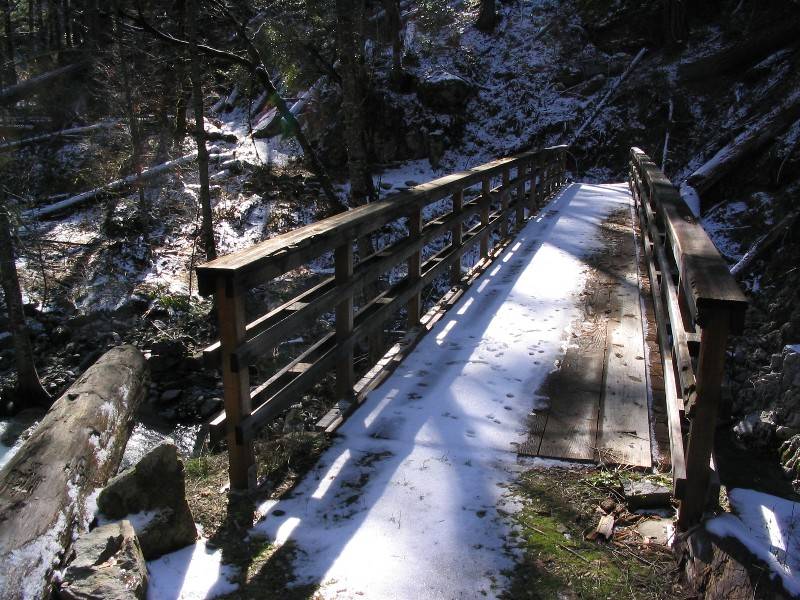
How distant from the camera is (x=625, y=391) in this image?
4406 millimetres

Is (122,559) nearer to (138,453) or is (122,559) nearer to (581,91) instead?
(138,453)

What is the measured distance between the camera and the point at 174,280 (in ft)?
53.9

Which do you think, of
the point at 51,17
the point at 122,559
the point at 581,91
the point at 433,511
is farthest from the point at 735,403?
the point at 51,17

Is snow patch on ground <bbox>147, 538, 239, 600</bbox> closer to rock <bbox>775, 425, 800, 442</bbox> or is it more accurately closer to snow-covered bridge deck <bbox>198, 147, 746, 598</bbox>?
snow-covered bridge deck <bbox>198, 147, 746, 598</bbox>

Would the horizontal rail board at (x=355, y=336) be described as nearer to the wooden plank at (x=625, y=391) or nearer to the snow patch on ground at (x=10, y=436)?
the wooden plank at (x=625, y=391)

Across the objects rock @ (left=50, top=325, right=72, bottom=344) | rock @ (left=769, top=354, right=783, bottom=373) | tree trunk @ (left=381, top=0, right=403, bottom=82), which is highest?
tree trunk @ (left=381, top=0, right=403, bottom=82)

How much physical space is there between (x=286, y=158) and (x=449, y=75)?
6.83m

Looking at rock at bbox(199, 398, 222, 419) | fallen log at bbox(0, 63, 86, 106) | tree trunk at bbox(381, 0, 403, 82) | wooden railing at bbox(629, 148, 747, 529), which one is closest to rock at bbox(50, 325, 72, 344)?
rock at bbox(199, 398, 222, 419)

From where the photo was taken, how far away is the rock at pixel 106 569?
2.35 meters

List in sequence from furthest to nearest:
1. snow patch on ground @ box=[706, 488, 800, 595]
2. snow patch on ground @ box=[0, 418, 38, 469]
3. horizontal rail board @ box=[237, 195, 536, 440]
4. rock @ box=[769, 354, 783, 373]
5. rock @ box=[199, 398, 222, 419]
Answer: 1. rock @ box=[199, 398, 222, 419]
2. snow patch on ground @ box=[0, 418, 38, 469]
3. rock @ box=[769, 354, 783, 373]
4. horizontal rail board @ box=[237, 195, 536, 440]
5. snow patch on ground @ box=[706, 488, 800, 595]

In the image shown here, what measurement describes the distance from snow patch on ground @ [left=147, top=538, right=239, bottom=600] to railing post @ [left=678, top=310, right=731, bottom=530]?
1977mm

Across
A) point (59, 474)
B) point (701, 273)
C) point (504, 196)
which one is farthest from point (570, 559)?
point (504, 196)

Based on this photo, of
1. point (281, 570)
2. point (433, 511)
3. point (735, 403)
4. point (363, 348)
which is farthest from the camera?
point (363, 348)

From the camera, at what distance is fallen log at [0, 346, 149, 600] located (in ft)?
8.44
